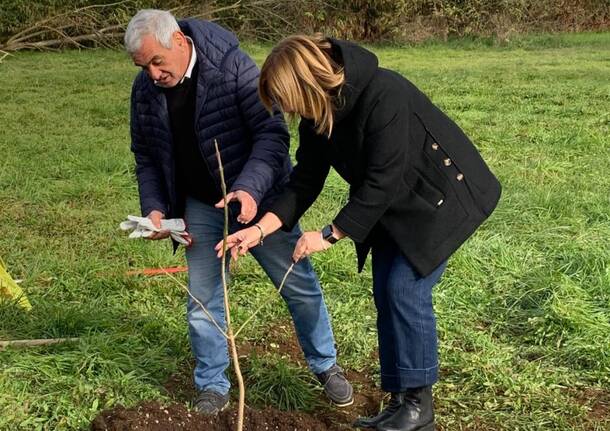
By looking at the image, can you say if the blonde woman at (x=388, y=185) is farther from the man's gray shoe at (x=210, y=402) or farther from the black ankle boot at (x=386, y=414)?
the man's gray shoe at (x=210, y=402)

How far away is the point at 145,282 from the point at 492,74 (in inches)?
419

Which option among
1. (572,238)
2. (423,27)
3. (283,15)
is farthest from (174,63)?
(423,27)

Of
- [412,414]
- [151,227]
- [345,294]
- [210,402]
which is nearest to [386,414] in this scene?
[412,414]

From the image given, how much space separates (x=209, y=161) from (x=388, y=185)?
0.79 m

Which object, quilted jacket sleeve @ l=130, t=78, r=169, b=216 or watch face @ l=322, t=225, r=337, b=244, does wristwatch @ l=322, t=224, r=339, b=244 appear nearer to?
watch face @ l=322, t=225, r=337, b=244

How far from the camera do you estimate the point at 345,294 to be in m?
4.57

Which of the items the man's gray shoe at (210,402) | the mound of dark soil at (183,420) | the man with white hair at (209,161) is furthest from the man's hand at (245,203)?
the man's gray shoe at (210,402)

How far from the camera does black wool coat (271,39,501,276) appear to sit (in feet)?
8.56

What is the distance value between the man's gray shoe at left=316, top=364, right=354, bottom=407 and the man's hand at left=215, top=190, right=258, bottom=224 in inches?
33.2

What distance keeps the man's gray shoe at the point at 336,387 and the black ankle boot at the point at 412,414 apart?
40 centimetres

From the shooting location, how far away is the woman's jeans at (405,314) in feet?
9.39

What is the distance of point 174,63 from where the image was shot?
2938mm

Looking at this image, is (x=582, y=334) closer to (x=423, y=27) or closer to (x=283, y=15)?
(x=283, y=15)

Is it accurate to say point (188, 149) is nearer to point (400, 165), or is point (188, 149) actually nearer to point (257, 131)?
point (257, 131)
